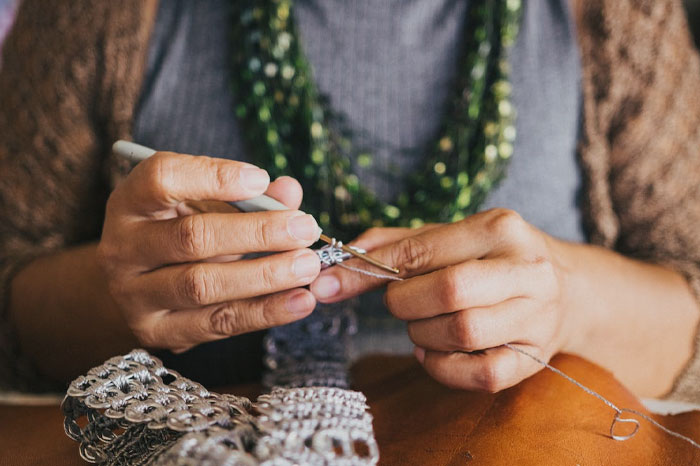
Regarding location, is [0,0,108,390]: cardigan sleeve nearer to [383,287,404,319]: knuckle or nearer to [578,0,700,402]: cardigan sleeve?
[383,287,404,319]: knuckle

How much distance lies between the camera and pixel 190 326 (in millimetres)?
658

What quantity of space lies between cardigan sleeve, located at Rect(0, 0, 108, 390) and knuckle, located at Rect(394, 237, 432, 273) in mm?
656

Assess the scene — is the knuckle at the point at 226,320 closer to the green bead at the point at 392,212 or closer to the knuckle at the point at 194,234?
the knuckle at the point at 194,234

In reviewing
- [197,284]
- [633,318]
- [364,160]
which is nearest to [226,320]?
[197,284]

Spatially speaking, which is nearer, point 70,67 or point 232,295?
point 232,295

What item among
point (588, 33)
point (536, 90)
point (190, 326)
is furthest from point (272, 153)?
point (588, 33)

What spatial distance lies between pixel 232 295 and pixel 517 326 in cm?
33

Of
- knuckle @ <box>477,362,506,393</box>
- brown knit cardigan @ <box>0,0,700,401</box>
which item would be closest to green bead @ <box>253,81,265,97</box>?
brown knit cardigan @ <box>0,0,700,401</box>

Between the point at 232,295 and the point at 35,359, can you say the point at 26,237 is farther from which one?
the point at 232,295

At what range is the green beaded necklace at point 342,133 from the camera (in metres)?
0.88

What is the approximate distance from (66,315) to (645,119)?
1.07 meters

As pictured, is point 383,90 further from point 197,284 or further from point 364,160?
point 197,284

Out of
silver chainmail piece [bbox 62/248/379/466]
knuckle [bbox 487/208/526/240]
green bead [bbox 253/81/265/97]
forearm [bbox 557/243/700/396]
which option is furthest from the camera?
green bead [bbox 253/81/265/97]

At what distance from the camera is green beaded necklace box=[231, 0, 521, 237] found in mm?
875
